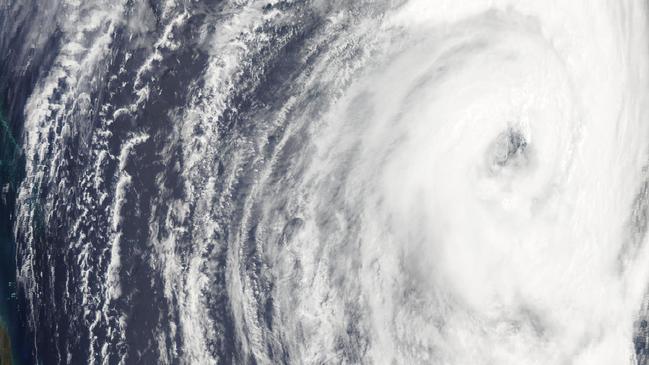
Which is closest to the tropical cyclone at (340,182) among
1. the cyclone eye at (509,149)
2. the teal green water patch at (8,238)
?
the cyclone eye at (509,149)

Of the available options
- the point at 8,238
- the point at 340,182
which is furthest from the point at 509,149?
the point at 8,238

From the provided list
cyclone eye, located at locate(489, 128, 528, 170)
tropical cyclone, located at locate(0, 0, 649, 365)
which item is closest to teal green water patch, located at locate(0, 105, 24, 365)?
tropical cyclone, located at locate(0, 0, 649, 365)

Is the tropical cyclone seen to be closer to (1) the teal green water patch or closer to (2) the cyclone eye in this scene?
A: (2) the cyclone eye

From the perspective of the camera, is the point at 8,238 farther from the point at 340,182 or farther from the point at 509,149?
the point at 509,149

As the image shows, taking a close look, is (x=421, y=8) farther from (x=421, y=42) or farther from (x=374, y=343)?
(x=374, y=343)

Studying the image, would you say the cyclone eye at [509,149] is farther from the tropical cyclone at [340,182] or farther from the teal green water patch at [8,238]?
the teal green water patch at [8,238]

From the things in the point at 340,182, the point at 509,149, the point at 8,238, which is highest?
the point at 509,149

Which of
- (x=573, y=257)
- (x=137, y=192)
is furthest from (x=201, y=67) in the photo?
(x=573, y=257)
